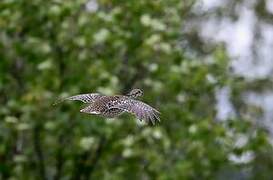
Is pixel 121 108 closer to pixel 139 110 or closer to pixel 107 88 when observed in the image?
pixel 139 110

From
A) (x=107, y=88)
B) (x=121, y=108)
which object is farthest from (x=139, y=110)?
(x=107, y=88)

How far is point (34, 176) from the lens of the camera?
7.91m

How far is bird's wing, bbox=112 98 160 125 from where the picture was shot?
106 inches

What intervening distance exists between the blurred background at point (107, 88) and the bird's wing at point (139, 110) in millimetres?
4067

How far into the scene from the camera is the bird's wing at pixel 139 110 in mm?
2691

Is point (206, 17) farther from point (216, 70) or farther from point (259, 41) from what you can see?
point (216, 70)

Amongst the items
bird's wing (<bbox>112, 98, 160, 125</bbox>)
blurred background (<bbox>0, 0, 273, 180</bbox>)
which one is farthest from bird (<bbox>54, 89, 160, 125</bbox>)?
blurred background (<bbox>0, 0, 273, 180</bbox>)

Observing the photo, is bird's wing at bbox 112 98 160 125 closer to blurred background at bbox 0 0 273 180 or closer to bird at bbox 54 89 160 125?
bird at bbox 54 89 160 125

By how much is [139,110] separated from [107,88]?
4157 millimetres

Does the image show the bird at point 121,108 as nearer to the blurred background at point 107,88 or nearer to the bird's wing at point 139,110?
the bird's wing at point 139,110

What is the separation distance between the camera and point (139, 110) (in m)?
2.73

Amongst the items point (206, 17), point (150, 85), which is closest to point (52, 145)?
point (150, 85)

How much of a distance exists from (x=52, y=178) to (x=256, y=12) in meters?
7.60

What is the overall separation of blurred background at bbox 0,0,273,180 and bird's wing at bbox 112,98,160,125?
4.07m
